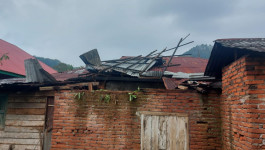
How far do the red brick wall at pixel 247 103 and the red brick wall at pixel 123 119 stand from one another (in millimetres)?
680

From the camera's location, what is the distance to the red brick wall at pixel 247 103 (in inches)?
116

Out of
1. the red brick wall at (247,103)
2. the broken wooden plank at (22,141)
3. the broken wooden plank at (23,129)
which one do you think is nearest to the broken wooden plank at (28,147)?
the broken wooden plank at (22,141)

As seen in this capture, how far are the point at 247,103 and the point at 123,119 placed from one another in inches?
109

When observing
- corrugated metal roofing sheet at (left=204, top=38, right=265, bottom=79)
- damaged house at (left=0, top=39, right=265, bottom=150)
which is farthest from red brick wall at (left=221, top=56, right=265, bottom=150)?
corrugated metal roofing sheet at (left=204, top=38, right=265, bottom=79)

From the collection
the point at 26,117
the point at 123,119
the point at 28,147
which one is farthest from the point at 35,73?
the point at 123,119

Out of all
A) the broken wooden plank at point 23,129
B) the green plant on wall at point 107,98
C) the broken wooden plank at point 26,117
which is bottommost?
the broken wooden plank at point 23,129

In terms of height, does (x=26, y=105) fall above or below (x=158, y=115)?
above

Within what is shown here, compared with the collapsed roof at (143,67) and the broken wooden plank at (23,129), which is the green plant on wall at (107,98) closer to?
the collapsed roof at (143,67)

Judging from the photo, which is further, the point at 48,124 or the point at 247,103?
the point at 48,124

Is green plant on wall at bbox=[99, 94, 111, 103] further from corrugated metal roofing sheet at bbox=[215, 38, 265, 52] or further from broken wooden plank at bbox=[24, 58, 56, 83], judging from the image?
corrugated metal roofing sheet at bbox=[215, 38, 265, 52]

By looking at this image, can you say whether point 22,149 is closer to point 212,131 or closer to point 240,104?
point 212,131

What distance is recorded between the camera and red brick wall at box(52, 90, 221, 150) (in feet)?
14.3

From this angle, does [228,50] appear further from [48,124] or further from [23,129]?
[23,129]

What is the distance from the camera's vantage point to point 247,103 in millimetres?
3066
